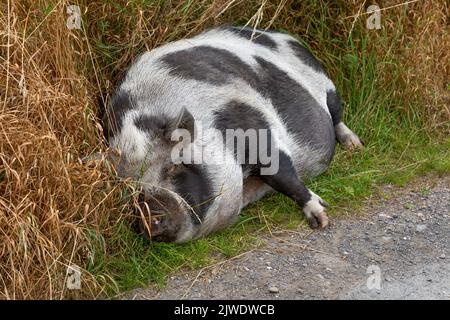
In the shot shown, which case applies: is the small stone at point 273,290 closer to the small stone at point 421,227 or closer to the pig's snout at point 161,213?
the pig's snout at point 161,213

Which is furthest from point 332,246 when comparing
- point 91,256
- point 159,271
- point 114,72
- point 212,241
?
point 114,72

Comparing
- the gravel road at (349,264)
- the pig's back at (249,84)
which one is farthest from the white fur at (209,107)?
the gravel road at (349,264)

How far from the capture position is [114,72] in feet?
17.5

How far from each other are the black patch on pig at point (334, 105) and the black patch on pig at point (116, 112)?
4.99ft

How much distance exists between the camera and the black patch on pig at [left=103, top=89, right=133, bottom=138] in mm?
4797

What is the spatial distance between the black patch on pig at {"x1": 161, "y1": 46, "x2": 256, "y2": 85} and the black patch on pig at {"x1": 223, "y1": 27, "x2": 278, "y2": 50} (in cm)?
35

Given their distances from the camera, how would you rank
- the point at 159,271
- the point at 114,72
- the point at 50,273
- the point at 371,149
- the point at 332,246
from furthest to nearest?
the point at 371,149
the point at 114,72
the point at 332,246
the point at 159,271
the point at 50,273

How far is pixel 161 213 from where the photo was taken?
14.7 ft

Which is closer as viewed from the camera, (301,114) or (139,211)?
(139,211)

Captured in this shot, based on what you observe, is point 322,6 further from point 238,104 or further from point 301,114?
point 238,104

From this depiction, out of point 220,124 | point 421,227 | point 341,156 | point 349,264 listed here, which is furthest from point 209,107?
point 421,227

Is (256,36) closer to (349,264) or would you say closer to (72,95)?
(72,95)

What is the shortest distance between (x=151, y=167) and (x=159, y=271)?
516 millimetres

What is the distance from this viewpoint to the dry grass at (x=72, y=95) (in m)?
4.14
